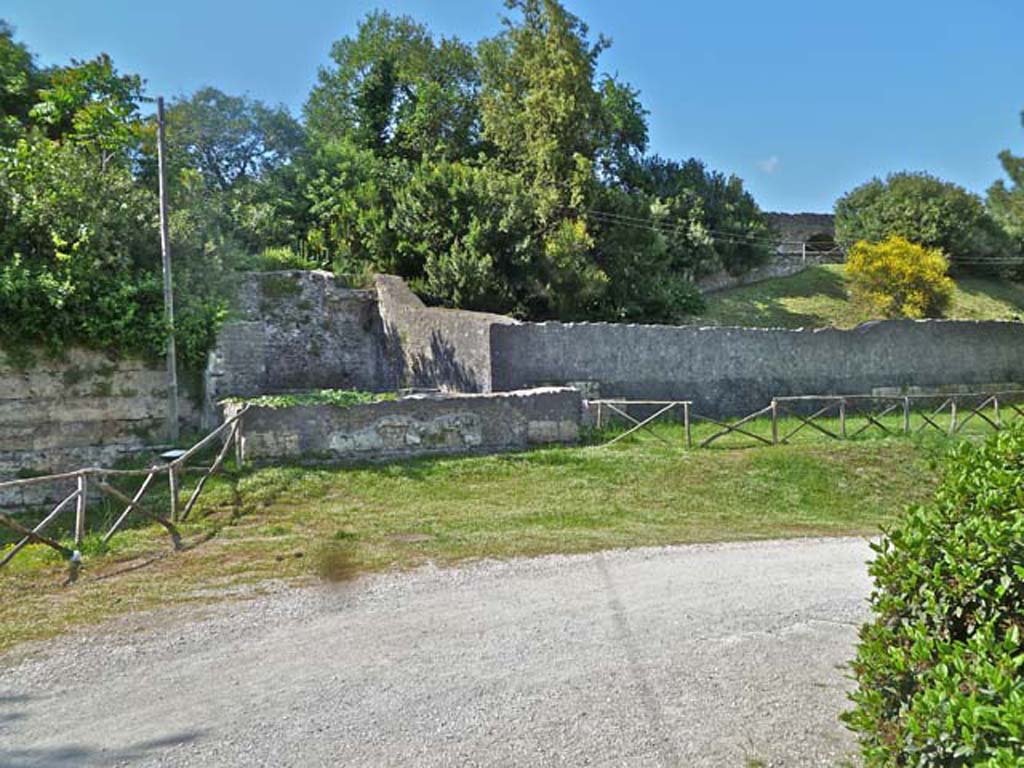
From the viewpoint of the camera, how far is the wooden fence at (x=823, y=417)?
1238 cm

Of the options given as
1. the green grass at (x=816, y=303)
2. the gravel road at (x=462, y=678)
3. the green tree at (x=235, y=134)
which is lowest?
the gravel road at (x=462, y=678)

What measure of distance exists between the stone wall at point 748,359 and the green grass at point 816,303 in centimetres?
494

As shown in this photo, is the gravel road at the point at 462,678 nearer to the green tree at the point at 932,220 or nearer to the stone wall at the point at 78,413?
the stone wall at the point at 78,413

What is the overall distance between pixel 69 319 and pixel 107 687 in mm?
8747

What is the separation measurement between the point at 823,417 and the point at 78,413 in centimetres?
1391

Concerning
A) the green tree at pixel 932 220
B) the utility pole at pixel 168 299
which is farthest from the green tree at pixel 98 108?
the green tree at pixel 932 220

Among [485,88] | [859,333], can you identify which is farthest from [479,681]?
[485,88]

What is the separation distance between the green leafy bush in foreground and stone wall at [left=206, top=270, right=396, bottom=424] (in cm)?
1457

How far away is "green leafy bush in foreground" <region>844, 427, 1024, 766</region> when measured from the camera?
6.57 feet

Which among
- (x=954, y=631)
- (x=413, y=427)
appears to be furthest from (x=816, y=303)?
(x=954, y=631)

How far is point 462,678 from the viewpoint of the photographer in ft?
13.7

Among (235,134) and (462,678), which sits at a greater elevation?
(235,134)

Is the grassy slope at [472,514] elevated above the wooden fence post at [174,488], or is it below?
below

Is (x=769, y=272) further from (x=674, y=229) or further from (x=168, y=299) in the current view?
(x=168, y=299)
